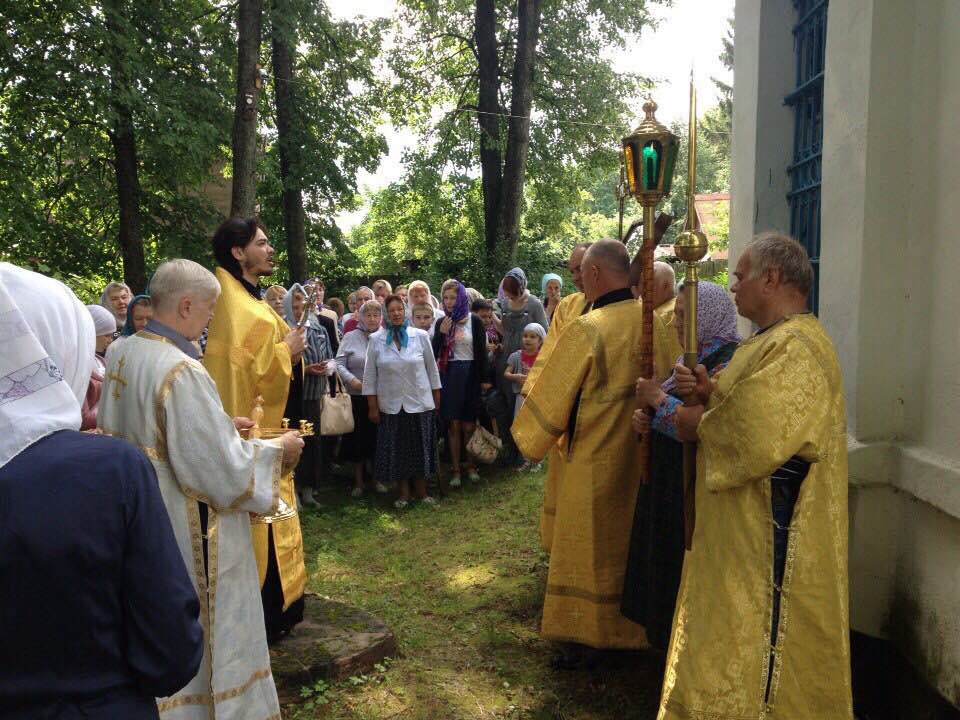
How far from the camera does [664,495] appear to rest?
3.69 m

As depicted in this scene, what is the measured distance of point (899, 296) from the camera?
11.2ft

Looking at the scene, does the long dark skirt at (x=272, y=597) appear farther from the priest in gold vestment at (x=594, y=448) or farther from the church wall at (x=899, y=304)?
the church wall at (x=899, y=304)

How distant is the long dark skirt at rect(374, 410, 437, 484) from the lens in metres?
7.84

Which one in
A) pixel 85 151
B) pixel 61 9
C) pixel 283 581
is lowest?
pixel 283 581

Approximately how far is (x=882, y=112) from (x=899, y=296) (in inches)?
30.8

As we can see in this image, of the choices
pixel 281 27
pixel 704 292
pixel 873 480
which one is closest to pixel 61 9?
pixel 281 27

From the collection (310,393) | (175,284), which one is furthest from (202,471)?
(310,393)

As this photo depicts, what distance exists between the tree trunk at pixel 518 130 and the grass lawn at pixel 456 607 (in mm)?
9022

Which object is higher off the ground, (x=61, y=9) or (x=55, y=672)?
(x=61, y=9)

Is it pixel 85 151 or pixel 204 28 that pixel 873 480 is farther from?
pixel 204 28

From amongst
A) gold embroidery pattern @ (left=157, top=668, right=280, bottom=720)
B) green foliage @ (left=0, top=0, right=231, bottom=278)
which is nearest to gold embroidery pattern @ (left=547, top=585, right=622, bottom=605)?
gold embroidery pattern @ (left=157, top=668, right=280, bottom=720)

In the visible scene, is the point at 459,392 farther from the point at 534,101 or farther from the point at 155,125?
the point at 534,101

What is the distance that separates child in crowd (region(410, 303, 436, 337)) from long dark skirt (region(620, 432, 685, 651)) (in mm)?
5078

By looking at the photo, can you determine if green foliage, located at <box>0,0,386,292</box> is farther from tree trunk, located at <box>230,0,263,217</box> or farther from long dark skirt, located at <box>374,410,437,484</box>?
long dark skirt, located at <box>374,410,437,484</box>
